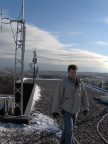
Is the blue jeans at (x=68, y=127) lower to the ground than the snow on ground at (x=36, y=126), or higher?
higher

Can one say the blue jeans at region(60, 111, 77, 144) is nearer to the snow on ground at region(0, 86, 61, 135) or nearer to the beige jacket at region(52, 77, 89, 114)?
the beige jacket at region(52, 77, 89, 114)

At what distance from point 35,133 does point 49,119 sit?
124 centimetres

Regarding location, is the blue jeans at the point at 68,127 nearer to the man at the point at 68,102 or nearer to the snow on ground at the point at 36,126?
the man at the point at 68,102

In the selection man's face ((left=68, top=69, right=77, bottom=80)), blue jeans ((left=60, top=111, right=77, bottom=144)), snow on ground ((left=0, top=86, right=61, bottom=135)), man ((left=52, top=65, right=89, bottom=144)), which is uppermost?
man's face ((left=68, top=69, right=77, bottom=80))

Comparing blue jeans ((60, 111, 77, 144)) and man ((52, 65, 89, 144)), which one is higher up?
man ((52, 65, 89, 144))

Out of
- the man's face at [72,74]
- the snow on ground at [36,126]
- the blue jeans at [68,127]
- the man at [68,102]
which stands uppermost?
the man's face at [72,74]

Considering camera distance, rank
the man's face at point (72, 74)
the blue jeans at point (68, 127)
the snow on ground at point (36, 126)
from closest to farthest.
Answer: the blue jeans at point (68, 127) < the man's face at point (72, 74) < the snow on ground at point (36, 126)

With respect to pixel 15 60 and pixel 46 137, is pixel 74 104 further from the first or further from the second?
pixel 15 60

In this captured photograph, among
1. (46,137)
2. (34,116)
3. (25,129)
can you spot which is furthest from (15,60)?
(46,137)

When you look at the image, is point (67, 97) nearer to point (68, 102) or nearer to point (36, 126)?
point (68, 102)

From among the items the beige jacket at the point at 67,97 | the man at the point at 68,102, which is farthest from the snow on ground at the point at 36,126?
the beige jacket at the point at 67,97

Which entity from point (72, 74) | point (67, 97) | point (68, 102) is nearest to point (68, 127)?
point (68, 102)

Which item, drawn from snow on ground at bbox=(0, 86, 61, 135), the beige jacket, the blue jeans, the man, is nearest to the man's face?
the man

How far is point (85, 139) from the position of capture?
393cm
